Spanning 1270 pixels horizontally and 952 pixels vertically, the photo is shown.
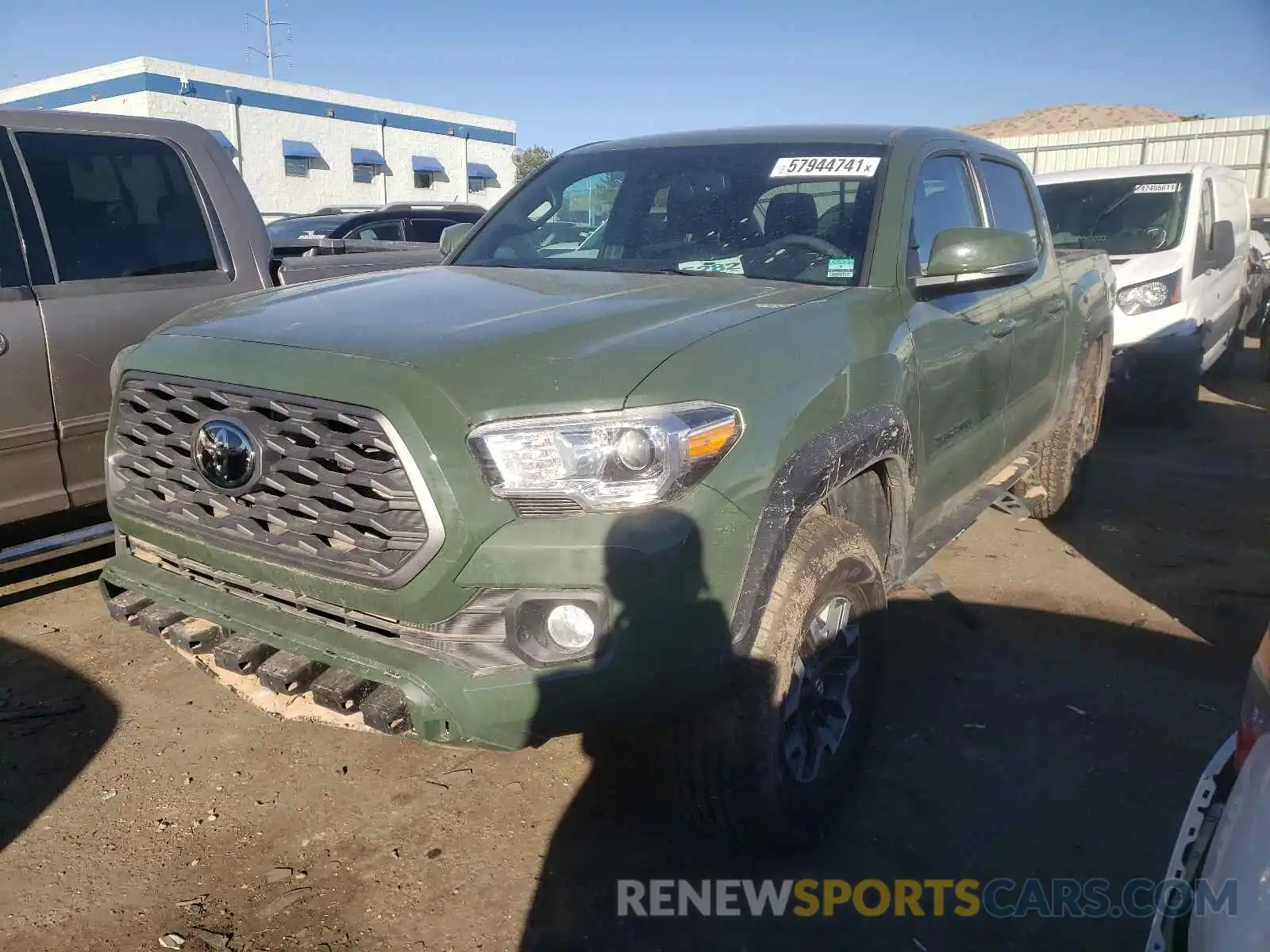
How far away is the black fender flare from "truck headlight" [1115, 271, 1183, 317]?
5.69 metres

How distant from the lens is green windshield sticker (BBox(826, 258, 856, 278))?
310cm

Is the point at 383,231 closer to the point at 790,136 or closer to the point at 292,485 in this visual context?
the point at 790,136

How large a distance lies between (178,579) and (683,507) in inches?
57.6

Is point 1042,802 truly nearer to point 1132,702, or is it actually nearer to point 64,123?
point 1132,702

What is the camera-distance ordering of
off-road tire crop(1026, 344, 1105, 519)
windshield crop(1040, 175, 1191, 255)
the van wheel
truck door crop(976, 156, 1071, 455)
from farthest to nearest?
the van wheel < windshield crop(1040, 175, 1191, 255) < off-road tire crop(1026, 344, 1105, 519) < truck door crop(976, 156, 1071, 455)

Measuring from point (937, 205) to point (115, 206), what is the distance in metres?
3.34

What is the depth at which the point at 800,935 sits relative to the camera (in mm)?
2496

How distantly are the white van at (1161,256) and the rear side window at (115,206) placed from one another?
20.3ft

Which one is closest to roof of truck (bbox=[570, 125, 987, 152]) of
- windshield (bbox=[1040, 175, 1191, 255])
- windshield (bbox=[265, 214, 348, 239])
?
windshield (bbox=[1040, 175, 1191, 255])

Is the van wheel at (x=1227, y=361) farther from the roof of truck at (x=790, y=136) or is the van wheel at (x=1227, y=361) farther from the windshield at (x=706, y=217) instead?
the windshield at (x=706, y=217)

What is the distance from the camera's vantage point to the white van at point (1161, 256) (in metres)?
7.70

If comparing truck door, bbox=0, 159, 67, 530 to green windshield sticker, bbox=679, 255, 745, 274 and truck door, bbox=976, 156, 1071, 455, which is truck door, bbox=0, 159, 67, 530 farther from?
truck door, bbox=976, 156, 1071, 455

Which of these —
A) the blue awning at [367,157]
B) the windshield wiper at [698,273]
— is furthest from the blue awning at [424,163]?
the windshield wiper at [698,273]

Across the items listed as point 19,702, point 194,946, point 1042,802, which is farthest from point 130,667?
point 1042,802
